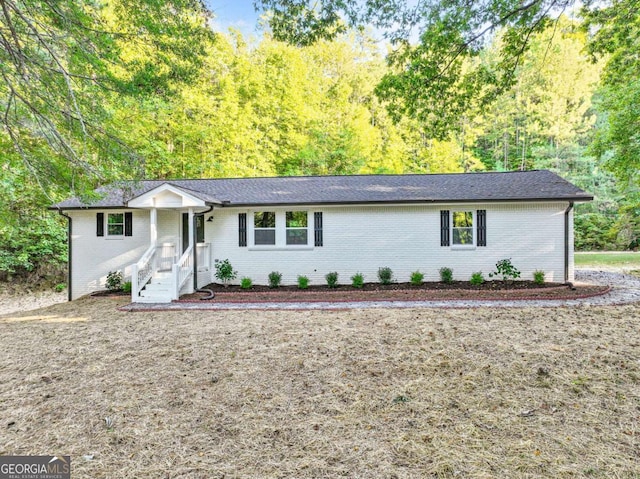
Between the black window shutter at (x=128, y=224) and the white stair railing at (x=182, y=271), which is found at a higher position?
the black window shutter at (x=128, y=224)

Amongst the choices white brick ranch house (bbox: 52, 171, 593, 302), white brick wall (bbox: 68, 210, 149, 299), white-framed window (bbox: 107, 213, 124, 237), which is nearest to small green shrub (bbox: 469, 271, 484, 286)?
white brick ranch house (bbox: 52, 171, 593, 302)

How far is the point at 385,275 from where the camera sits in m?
11.3

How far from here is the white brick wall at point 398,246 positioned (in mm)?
11047

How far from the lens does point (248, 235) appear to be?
1181 cm

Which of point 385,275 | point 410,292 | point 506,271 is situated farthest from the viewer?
point 385,275

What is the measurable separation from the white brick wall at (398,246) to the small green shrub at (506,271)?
18 centimetres

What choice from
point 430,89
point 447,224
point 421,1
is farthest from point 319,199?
point 421,1

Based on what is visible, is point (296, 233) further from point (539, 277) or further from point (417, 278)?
point (539, 277)

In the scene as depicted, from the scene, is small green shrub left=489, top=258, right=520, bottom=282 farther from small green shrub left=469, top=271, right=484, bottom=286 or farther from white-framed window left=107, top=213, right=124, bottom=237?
white-framed window left=107, top=213, right=124, bottom=237

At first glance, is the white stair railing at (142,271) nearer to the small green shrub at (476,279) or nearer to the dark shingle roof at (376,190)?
the dark shingle roof at (376,190)

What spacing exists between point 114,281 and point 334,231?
26.3 feet

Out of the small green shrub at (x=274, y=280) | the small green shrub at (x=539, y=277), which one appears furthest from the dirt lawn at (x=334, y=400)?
the small green shrub at (x=274, y=280)

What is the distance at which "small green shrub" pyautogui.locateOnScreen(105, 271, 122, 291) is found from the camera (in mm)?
11688

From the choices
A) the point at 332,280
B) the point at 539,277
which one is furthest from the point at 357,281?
the point at 539,277
